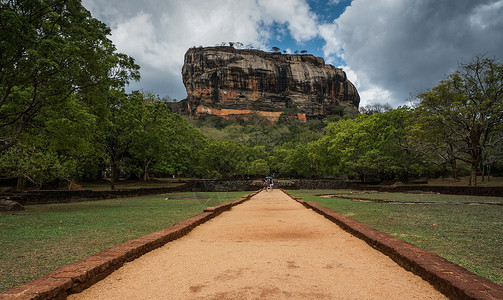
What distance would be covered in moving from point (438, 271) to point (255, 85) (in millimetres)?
111774

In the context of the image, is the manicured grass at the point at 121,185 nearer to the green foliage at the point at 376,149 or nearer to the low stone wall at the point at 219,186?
the low stone wall at the point at 219,186

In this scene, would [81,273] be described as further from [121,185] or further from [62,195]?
[121,185]

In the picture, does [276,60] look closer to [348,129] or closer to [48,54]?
[348,129]

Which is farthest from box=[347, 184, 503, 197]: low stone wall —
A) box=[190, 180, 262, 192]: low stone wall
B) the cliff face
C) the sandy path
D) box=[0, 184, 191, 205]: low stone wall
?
the cliff face

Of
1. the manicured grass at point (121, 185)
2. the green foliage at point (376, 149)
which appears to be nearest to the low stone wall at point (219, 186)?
the manicured grass at point (121, 185)

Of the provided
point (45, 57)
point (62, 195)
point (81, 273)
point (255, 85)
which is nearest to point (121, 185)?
point (62, 195)

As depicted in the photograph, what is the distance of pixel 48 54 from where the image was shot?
Result: 868cm

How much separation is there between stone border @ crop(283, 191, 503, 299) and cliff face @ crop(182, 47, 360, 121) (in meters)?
104

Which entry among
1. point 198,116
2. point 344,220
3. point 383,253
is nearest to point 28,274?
point 383,253

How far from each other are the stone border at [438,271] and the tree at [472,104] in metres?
18.4

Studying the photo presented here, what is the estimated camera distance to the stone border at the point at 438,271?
2.44 meters

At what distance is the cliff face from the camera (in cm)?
10838

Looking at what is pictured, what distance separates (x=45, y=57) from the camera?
8.88 metres

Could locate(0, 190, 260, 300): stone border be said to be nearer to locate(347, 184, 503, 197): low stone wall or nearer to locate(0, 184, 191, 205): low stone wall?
locate(0, 184, 191, 205): low stone wall
